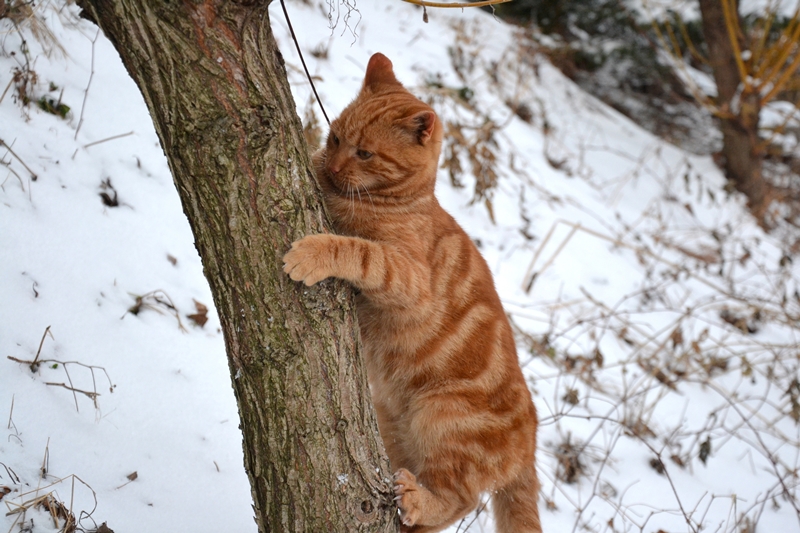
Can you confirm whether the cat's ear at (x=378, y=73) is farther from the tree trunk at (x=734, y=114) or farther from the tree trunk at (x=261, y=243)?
the tree trunk at (x=734, y=114)

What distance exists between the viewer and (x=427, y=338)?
2529 millimetres

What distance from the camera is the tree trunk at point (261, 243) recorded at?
1533 millimetres

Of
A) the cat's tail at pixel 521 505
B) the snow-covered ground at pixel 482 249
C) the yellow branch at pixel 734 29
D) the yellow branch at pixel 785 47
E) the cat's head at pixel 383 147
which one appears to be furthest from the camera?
the yellow branch at pixel 734 29

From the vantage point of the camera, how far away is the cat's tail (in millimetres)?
2592

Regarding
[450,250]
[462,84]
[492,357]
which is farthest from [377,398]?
[462,84]

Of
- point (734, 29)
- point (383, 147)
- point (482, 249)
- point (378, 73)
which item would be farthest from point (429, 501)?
point (734, 29)

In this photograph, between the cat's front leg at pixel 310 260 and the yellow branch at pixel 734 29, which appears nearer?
the cat's front leg at pixel 310 260

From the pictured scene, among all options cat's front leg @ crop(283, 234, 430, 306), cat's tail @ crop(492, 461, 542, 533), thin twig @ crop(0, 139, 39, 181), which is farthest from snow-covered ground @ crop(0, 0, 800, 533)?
cat's front leg @ crop(283, 234, 430, 306)

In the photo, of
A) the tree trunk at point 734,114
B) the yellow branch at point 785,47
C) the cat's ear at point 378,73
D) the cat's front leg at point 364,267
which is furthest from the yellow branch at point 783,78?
the cat's front leg at point 364,267

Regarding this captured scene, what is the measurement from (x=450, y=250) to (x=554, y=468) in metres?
1.70

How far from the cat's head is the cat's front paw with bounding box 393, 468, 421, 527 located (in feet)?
3.66

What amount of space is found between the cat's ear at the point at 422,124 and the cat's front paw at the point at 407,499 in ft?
4.36

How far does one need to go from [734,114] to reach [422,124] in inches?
298

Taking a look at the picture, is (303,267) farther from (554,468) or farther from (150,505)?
(554,468)
